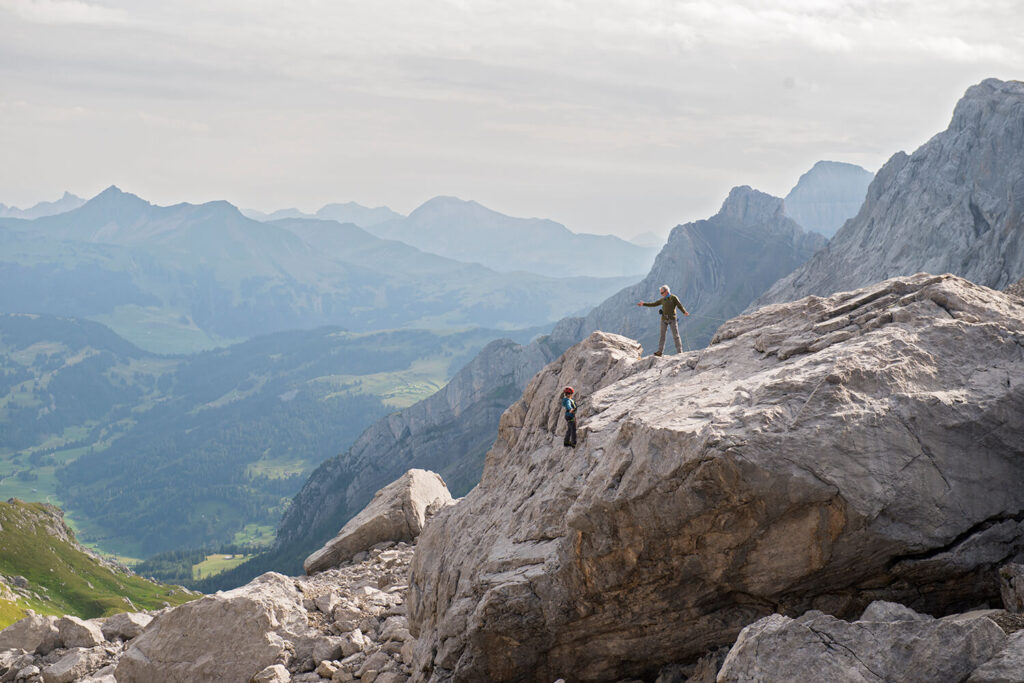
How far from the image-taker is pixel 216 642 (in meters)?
31.5

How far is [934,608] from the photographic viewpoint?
18.2m

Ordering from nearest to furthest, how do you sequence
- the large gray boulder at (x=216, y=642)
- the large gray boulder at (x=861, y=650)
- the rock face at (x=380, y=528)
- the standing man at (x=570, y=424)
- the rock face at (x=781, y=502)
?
1. the large gray boulder at (x=861, y=650)
2. the rock face at (x=781, y=502)
3. the standing man at (x=570, y=424)
4. the large gray boulder at (x=216, y=642)
5. the rock face at (x=380, y=528)

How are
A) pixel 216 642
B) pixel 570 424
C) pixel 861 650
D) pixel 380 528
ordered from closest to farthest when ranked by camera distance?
pixel 861 650 → pixel 570 424 → pixel 216 642 → pixel 380 528

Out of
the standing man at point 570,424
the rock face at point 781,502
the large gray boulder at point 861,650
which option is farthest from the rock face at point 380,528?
the large gray boulder at point 861,650

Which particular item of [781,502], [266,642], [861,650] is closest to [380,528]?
[266,642]

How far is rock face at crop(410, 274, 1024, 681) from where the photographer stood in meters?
17.5

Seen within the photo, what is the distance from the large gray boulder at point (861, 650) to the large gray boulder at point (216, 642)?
2256 cm

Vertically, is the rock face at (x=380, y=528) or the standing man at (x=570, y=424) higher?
the standing man at (x=570, y=424)

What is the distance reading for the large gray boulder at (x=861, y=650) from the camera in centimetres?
1349

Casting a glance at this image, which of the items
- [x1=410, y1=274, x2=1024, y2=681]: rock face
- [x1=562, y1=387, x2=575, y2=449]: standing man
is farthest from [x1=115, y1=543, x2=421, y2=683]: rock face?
[x1=562, y1=387, x2=575, y2=449]: standing man

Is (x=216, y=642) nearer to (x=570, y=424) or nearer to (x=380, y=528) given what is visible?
(x=380, y=528)

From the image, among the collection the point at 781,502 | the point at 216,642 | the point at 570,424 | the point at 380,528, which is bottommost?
the point at 380,528

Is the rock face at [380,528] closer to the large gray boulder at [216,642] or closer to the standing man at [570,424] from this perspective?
the large gray boulder at [216,642]

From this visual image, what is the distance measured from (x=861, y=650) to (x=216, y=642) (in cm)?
2655
